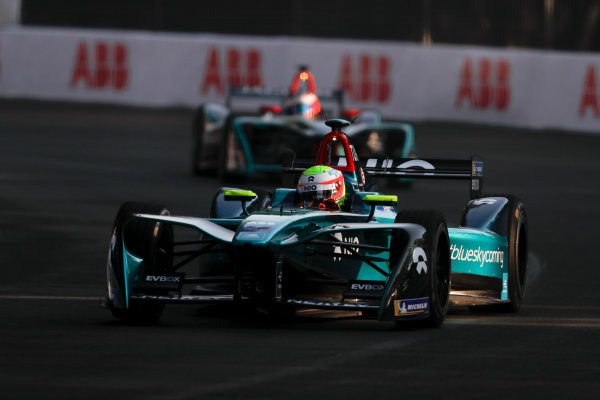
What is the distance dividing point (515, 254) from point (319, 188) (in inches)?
64.9

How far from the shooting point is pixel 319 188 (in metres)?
11.0

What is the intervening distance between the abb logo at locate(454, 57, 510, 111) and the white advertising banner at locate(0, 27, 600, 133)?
0.02m

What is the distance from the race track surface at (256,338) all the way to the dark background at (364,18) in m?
15.7

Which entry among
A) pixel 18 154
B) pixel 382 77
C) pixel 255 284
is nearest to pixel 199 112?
pixel 18 154

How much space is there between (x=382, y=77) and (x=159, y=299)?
2584 cm

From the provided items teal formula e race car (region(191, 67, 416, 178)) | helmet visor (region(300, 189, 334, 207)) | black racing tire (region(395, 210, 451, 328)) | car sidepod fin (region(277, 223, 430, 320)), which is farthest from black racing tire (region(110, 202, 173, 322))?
teal formula e race car (region(191, 67, 416, 178))

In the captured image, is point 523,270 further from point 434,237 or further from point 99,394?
point 99,394

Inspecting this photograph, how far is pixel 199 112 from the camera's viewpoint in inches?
932

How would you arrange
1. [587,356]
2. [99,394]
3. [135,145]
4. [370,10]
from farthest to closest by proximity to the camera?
[370,10], [135,145], [587,356], [99,394]

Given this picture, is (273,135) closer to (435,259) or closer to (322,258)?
(322,258)

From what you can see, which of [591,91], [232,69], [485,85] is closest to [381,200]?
[591,91]

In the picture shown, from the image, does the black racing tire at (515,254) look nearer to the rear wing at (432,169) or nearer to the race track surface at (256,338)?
the race track surface at (256,338)

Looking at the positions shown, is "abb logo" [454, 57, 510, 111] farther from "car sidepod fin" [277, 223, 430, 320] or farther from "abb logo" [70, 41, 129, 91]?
"car sidepod fin" [277, 223, 430, 320]

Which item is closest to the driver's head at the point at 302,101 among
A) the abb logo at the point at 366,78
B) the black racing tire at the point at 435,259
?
the abb logo at the point at 366,78
